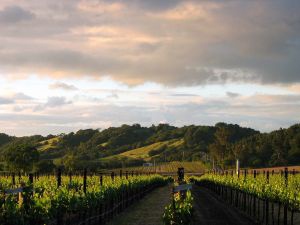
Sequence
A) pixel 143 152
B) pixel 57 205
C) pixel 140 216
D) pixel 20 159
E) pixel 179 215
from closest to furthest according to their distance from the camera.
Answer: pixel 179 215, pixel 57 205, pixel 140 216, pixel 20 159, pixel 143 152

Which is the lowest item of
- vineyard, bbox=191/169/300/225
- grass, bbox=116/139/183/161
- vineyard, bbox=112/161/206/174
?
vineyard, bbox=112/161/206/174

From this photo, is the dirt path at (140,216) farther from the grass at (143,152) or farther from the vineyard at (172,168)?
the grass at (143,152)

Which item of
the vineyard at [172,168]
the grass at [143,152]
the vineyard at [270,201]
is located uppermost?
the grass at [143,152]

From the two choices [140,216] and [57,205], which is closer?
[57,205]

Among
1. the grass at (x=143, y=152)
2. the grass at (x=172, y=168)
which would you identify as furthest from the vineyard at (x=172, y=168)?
the grass at (x=143, y=152)

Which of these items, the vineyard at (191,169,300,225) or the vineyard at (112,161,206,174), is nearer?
the vineyard at (191,169,300,225)

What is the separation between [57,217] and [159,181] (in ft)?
177

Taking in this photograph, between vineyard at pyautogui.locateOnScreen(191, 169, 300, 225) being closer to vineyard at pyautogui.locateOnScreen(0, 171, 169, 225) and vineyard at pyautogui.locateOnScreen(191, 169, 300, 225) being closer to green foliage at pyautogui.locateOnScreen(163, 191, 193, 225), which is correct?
green foliage at pyautogui.locateOnScreen(163, 191, 193, 225)

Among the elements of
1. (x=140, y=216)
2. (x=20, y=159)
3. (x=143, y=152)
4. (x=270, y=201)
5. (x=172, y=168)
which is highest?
(x=143, y=152)

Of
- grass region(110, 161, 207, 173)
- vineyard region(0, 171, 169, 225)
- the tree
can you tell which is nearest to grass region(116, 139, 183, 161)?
grass region(110, 161, 207, 173)

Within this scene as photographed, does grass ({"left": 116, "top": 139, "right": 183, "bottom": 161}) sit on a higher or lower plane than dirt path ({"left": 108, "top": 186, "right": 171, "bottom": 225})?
higher

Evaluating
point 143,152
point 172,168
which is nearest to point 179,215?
point 172,168

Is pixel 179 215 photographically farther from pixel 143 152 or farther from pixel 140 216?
pixel 143 152

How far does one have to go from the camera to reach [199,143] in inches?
7657
